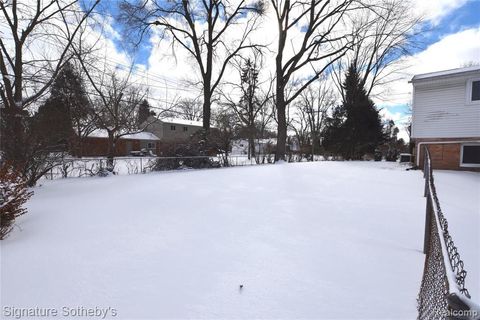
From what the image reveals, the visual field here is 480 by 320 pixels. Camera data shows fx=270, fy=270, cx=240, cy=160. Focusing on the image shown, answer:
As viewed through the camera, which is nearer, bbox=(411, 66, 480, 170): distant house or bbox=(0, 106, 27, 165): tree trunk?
bbox=(0, 106, 27, 165): tree trunk

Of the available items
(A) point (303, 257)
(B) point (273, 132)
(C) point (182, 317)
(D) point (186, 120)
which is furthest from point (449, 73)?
(D) point (186, 120)

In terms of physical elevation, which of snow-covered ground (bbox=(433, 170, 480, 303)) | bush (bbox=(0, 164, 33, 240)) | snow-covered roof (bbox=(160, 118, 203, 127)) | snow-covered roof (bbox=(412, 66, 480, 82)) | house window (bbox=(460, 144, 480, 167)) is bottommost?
snow-covered ground (bbox=(433, 170, 480, 303))

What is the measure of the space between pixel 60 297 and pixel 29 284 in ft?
1.59

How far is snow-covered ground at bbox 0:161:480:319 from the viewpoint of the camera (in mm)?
2459

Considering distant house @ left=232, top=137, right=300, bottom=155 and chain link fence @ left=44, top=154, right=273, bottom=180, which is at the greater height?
distant house @ left=232, top=137, right=300, bottom=155

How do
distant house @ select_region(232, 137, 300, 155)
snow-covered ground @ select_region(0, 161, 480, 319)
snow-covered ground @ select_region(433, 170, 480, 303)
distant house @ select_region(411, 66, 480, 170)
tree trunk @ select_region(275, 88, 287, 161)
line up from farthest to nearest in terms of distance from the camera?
distant house @ select_region(232, 137, 300, 155) → tree trunk @ select_region(275, 88, 287, 161) → distant house @ select_region(411, 66, 480, 170) → snow-covered ground @ select_region(433, 170, 480, 303) → snow-covered ground @ select_region(0, 161, 480, 319)

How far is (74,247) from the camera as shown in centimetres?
347

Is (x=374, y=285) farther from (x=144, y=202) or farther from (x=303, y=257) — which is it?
(x=144, y=202)

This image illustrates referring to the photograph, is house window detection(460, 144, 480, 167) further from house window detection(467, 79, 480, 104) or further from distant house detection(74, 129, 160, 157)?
distant house detection(74, 129, 160, 157)

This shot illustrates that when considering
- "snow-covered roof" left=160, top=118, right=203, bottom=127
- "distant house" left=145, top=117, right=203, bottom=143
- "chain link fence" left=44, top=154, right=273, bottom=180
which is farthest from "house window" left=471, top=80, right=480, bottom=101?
"snow-covered roof" left=160, top=118, right=203, bottom=127

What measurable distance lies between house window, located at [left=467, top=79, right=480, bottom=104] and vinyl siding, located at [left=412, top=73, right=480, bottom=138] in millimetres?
117

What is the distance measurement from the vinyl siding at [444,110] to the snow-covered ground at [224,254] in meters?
7.22

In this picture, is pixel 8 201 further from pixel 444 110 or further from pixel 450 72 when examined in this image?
pixel 450 72

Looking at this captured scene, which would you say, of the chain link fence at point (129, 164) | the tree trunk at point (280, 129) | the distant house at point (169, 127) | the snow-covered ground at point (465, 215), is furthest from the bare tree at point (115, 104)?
the distant house at point (169, 127)
